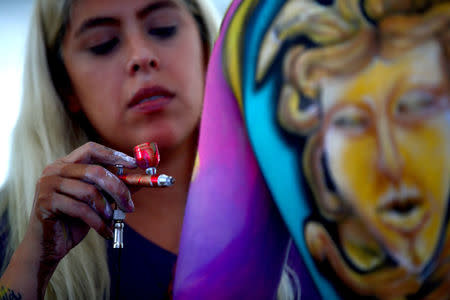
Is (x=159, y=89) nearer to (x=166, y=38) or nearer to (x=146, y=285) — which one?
(x=166, y=38)

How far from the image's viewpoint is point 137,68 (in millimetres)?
674

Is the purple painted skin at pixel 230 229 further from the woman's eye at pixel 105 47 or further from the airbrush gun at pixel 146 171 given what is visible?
the woman's eye at pixel 105 47

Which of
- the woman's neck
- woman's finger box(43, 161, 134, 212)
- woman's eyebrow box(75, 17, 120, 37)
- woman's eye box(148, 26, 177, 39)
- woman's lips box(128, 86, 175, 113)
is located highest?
woman's eyebrow box(75, 17, 120, 37)

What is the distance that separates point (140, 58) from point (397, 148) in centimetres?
44

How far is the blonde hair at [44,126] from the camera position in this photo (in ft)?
2.34

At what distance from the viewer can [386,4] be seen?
1.34ft

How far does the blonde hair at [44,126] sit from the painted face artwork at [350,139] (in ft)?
1.04

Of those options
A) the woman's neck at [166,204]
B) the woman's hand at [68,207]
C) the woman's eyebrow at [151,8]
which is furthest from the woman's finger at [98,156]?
the woman's eyebrow at [151,8]

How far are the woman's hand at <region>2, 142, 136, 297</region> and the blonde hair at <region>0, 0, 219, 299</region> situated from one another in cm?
9

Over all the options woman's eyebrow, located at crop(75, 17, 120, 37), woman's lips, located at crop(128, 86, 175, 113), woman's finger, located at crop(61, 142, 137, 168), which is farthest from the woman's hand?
woman's eyebrow, located at crop(75, 17, 120, 37)

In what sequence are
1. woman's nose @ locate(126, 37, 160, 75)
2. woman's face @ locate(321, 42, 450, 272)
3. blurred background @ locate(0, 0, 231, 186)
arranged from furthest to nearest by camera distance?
1. blurred background @ locate(0, 0, 231, 186)
2. woman's nose @ locate(126, 37, 160, 75)
3. woman's face @ locate(321, 42, 450, 272)

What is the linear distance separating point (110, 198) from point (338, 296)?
0.35 metres

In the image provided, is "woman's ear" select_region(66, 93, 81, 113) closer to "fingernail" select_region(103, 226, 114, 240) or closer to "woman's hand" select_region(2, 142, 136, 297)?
"woman's hand" select_region(2, 142, 136, 297)

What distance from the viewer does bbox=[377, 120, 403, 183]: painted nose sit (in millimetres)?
381
